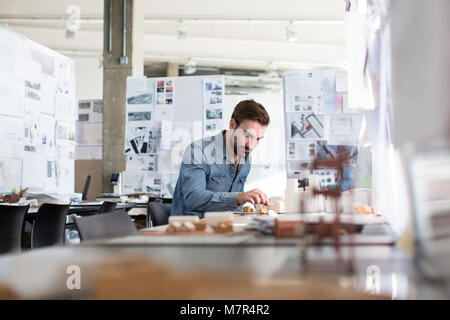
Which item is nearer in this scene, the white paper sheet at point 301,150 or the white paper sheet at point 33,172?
the white paper sheet at point 301,150

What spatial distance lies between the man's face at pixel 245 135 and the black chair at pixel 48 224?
1.58 m

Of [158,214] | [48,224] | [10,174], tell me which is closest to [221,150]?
[158,214]

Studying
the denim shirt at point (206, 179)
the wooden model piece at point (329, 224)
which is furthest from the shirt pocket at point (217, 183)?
the wooden model piece at point (329, 224)

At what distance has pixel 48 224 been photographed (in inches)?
137

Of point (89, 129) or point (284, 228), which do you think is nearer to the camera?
point (284, 228)

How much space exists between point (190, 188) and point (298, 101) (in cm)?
216

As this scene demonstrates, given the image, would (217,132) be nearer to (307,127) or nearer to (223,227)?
(307,127)

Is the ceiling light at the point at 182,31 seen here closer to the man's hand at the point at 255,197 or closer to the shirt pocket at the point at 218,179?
the shirt pocket at the point at 218,179

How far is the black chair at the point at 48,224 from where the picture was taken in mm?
3430

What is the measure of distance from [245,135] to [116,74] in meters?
4.17

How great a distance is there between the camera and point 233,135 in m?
2.67

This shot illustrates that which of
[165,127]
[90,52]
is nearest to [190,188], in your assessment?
[165,127]

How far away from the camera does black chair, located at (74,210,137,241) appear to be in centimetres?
142

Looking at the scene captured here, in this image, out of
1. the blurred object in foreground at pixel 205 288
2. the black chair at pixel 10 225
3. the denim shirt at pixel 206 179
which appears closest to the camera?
the blurred object in foreground at pixel 205 288
